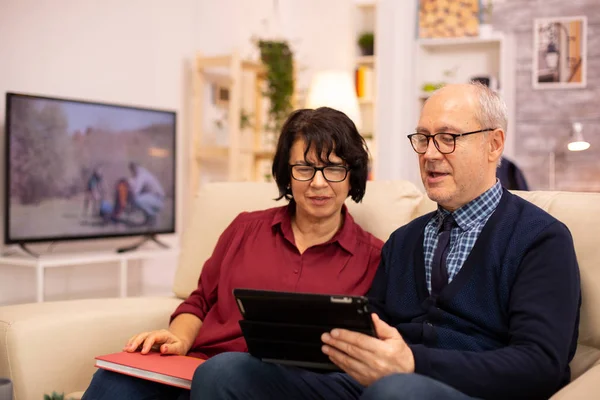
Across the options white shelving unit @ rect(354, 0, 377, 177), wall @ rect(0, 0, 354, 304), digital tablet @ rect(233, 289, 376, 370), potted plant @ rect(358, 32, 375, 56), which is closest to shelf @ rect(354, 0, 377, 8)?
white shelving unit @ rect(354, 0, 377, 177)

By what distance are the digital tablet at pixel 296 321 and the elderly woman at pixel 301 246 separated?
0.38 meters

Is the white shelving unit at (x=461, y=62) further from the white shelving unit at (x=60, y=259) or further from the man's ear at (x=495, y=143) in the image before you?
the man's ear at (x=495, y=143)

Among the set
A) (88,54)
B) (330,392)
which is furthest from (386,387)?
(88,54)

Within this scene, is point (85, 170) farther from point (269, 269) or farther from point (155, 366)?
point (155, 366)

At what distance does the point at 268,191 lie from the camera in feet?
7.23

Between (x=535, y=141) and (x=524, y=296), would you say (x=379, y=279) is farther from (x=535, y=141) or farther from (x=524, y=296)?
(x=535, y=141)

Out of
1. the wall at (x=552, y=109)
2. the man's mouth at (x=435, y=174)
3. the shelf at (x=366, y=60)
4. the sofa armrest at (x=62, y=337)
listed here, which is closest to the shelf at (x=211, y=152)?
the shelf at (x=366, y=60)

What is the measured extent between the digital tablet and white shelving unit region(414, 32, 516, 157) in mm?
3825

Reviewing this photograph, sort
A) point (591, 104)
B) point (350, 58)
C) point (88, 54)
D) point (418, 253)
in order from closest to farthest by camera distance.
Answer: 1. point (418, 253)
2. point (88, 54)
3. point (591, 104)
4. point (350, 58)

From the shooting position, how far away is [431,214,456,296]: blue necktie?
1.53m

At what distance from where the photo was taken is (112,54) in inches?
164

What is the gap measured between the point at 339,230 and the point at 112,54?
274cm

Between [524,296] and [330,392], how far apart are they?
1.41 ft

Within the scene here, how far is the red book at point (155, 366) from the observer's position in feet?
5.05
